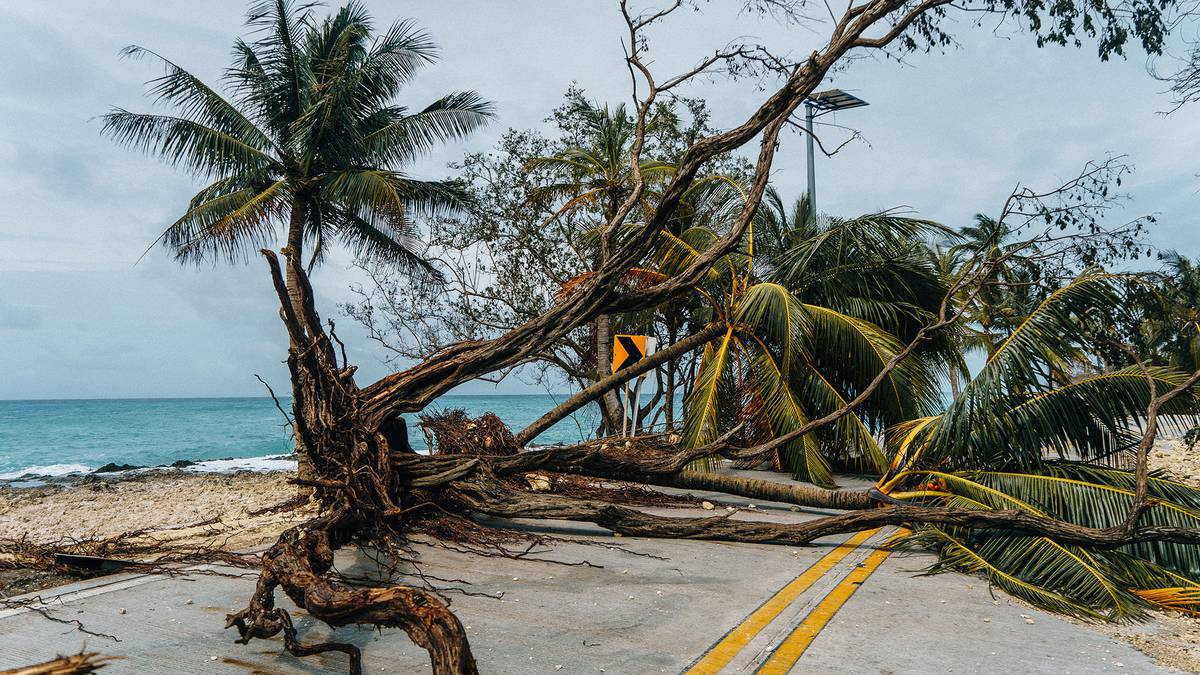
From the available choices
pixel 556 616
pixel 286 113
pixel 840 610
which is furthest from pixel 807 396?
pixel 286 113

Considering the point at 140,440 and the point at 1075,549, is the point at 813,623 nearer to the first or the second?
the point at 1075,549

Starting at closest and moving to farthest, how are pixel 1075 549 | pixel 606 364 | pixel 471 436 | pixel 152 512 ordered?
pixel 1075 549, pixel 471 436, pixel 152 512, pixel 606 364

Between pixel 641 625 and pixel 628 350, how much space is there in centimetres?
859

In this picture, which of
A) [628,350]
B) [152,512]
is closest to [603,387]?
[628,350]

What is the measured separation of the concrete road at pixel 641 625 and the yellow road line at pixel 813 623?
0.05 ft

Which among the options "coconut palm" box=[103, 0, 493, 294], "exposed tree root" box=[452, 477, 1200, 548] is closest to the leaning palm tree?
"coconut palm" box=[103, 0, 493, 294]

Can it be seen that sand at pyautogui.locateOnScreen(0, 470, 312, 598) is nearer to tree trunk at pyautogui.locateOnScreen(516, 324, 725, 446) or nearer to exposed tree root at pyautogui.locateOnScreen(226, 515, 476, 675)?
exposed tree root at pyautogui.locateOnScreen(226, 515, 476, 675)

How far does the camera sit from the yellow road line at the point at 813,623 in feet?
14.3

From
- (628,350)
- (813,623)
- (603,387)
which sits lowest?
(813,623)

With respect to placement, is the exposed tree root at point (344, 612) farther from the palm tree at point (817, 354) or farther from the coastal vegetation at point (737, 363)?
the palm tree at point (817, 354)

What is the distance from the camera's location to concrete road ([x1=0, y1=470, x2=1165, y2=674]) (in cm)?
435

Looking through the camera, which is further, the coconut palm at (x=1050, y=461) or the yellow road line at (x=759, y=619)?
the coconut palm at (x=1050, y=461)

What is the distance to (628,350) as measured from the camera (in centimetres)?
1353

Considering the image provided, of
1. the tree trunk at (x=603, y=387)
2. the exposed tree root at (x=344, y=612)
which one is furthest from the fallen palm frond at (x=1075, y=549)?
the tree trunk at (x=603, y=387)
